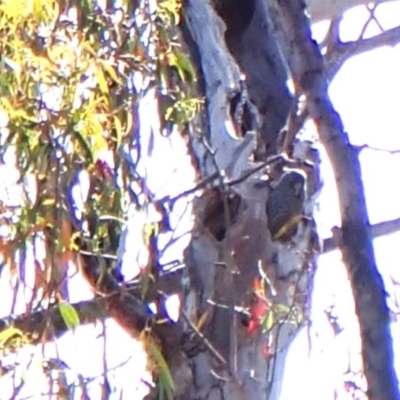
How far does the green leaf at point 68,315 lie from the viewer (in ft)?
5.65

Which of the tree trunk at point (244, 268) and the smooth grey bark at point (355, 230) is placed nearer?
the smooth grey bark at point (355, 230)

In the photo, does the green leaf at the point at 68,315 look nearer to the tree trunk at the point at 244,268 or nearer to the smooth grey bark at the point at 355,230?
the tree trunk at the point at 244,268

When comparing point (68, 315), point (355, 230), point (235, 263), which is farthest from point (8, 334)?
point (355, 230)

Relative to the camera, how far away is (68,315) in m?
1.72

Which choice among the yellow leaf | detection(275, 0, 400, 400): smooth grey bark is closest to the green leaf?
the yellow leaf

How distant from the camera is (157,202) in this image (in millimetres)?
1826

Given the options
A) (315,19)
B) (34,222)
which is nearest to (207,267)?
(34,222)

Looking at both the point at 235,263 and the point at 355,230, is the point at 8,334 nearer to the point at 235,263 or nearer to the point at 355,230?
the point at 235,263

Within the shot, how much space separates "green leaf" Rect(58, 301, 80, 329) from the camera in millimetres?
1721

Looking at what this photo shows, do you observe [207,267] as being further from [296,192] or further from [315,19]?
[315,19]

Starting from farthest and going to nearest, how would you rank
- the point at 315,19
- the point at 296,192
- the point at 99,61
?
the point at 315,19, the point at 99,61, the point at 296,192

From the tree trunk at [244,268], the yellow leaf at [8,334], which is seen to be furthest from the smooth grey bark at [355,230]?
the yellow leaf at [8,334]

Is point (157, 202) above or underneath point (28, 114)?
underneath

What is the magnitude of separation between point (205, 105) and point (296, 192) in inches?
11.1
